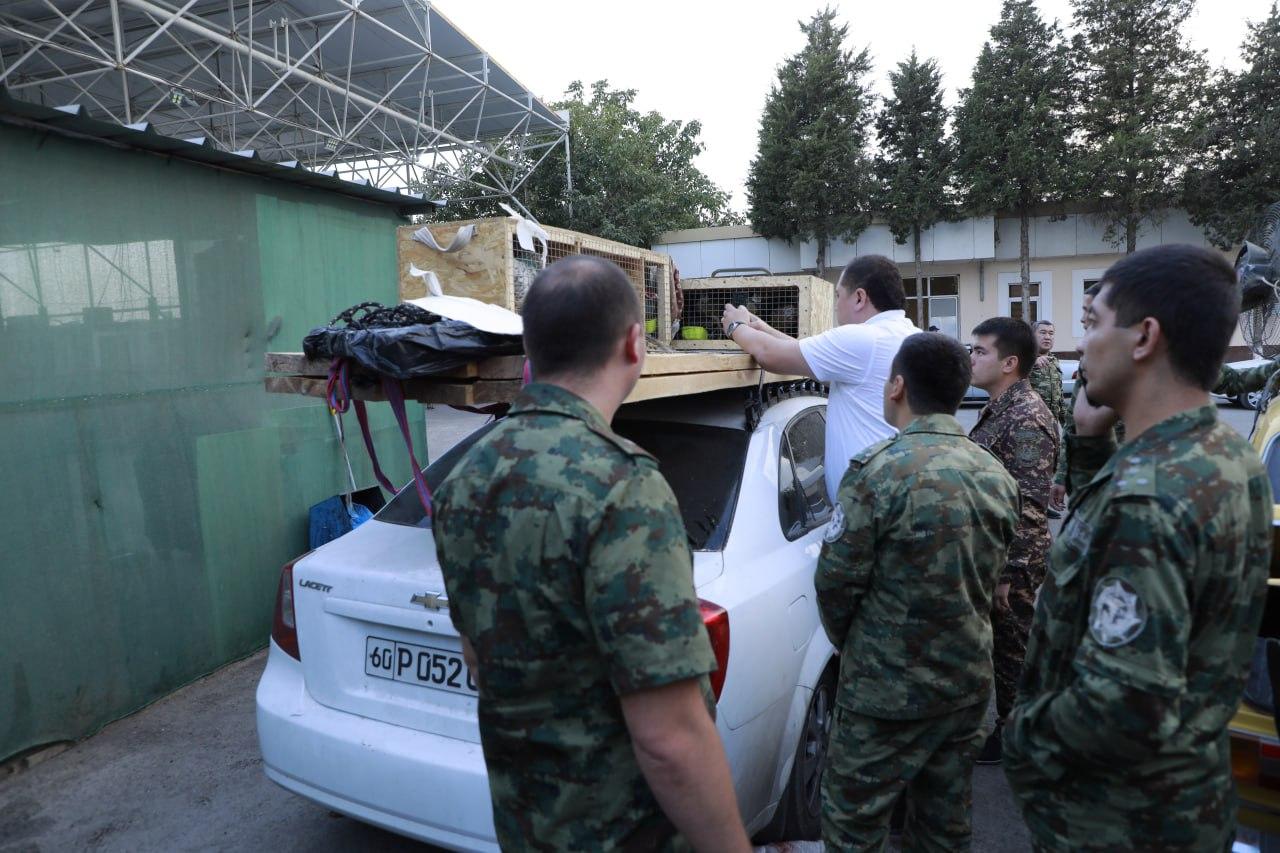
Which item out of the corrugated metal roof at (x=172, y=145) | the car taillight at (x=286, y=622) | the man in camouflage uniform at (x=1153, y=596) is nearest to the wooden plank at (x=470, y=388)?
the car taillight at (x=286, y=622)

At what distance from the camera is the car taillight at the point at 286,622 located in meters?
2.58

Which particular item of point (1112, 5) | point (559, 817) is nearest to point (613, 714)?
point (559, 817)

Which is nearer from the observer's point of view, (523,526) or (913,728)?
(523,526)

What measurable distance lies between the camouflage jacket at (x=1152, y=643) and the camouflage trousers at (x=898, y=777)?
21.9 inches

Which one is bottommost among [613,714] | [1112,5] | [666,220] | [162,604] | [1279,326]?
[162,604]

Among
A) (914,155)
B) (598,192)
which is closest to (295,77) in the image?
(598,192)

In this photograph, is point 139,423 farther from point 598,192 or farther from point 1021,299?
point 1021,299

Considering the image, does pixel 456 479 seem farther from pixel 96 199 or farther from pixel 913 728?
pixel 96 199

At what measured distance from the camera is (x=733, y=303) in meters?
4.37

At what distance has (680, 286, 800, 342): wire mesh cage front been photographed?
14.0ft

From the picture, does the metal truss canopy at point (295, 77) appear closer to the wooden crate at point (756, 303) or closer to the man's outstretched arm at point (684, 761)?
the wooden crate at point (756, 303)

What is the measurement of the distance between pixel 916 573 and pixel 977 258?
22.4 meters

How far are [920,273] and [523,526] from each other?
23.6 metres

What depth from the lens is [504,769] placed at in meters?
1.47
